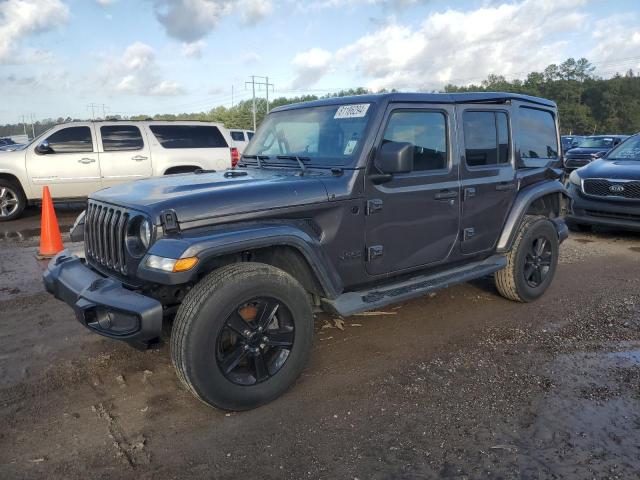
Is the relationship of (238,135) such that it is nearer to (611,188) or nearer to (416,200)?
(611,188)

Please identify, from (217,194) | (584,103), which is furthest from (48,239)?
(584,103)

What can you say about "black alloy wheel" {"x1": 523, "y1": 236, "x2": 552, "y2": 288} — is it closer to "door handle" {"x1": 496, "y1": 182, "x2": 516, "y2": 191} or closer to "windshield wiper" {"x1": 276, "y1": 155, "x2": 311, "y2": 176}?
"door handle" {"x1": 496, "y1": 182, "x2": 516, "y2": 191}

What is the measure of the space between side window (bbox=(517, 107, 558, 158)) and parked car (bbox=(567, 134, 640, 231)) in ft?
9.53

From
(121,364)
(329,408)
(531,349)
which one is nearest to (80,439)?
(121,364)

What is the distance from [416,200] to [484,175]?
96 centimetres

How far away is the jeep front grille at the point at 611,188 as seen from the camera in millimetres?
7594

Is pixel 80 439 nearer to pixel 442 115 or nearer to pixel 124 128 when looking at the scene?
pixel 442 115

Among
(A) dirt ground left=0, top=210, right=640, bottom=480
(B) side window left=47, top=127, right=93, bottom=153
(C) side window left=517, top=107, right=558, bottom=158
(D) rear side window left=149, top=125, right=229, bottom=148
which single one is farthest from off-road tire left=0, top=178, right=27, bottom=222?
(C) side window left=517, top=107, right=558, bottom=158

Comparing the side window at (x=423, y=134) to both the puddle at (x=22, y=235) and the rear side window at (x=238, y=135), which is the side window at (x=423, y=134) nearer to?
the puddle at (x=22, y=235)

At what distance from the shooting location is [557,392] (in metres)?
3.38

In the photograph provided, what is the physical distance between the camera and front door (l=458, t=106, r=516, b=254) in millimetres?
4375

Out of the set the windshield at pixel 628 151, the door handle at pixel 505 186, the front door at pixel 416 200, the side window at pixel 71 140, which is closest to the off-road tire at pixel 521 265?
the door handle at pixel 505 186

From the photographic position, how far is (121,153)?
1013 centimetres

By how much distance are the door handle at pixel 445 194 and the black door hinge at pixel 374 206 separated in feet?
2.08
